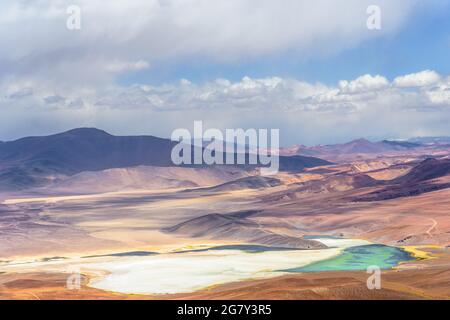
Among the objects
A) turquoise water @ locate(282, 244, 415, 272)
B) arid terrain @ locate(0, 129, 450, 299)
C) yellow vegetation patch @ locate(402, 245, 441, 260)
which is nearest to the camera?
arid terrain @ locate(0, 129, 450, 299)

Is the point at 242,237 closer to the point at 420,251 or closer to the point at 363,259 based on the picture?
the point at 363,259

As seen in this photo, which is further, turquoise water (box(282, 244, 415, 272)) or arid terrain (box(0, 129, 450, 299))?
turquoise water (box(282, 244, 415, 272))

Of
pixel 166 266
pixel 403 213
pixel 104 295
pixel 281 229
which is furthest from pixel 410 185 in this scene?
pixel 104 295

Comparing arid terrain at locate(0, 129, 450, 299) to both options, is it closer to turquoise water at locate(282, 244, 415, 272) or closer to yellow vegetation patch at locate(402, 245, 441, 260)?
yellow vegetation patch at locate(402, 245, 441, 260)

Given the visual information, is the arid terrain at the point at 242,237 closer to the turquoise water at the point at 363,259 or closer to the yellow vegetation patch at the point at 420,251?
the yellow vegetation patch at the point at 420,251

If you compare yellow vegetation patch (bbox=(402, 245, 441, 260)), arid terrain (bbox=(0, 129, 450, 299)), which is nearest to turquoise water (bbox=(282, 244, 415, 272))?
yellow vegetation patch (bbox=(402, 245, 441, 260))

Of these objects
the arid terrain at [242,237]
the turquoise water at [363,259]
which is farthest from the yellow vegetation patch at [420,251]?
the turquoise water at [363,259]

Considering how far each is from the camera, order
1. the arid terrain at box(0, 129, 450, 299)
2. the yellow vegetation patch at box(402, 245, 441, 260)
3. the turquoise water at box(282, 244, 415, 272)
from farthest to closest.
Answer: the yellow vegetation patch at box(402, 245, 441, 260)
the turquoise water at box(282, 244, 415, 272)
the arid terrain at box(0, 129, 450, 299)

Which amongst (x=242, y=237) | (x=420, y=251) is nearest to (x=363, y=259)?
(x=420, y=251)
